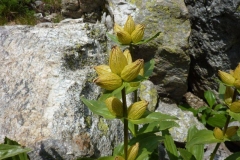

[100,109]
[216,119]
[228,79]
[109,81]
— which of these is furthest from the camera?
[216,119]

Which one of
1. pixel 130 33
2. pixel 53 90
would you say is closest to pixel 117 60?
pixel 130 33

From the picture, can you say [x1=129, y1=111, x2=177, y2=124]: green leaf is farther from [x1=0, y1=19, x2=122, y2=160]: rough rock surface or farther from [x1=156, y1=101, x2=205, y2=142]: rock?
[x1=156, y1=101, x2=205, y2=142]: rock

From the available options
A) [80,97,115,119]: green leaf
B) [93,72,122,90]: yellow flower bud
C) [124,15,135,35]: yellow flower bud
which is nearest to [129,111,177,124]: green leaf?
[80,97,115,119]: green leaf

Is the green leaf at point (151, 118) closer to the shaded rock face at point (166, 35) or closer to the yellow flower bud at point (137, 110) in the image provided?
the yellow flower bud at point (137, 110)

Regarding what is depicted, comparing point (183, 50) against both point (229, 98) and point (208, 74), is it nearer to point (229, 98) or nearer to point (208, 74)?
point (208, 74)

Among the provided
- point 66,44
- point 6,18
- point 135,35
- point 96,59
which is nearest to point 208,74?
point 96,59

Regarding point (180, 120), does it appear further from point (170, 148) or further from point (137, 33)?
point (137, 33)
